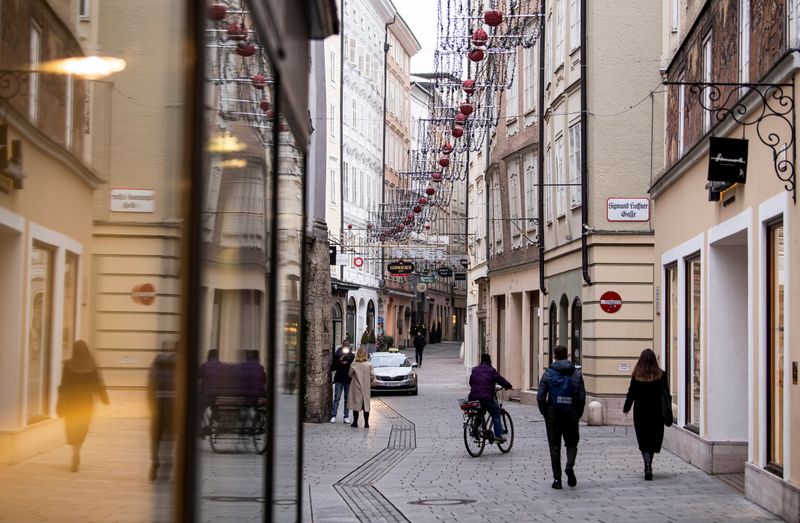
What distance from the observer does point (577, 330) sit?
30859 mm

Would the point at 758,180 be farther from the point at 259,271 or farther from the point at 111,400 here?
the point at 111,400

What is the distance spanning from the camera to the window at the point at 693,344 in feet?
61.1

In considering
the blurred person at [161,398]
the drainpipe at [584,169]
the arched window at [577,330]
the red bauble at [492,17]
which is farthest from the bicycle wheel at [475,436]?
the blurred person at [161,398]

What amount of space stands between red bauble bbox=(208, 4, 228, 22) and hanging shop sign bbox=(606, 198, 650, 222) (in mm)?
26129

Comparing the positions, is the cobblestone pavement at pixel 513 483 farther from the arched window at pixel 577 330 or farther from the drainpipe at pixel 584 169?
the drainpipe at pixel 584 169

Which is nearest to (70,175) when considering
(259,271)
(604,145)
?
(259,271)

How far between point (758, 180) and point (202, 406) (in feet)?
41.0

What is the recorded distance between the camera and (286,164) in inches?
190

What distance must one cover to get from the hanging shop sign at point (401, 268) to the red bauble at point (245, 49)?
5598 centimetres

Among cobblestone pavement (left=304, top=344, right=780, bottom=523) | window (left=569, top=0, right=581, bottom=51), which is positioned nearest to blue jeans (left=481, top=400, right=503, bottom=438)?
cobblestone pavement (left=304, top=344, right=780, bottom=523)

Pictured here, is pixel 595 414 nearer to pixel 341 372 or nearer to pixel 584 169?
pixel 584 169

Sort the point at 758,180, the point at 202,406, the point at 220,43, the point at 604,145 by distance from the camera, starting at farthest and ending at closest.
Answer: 1. the point at 604,145
2. the point at 758,180
3. the point at 220,43
4. the point at 202,406

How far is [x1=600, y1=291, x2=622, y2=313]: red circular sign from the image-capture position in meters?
27.6

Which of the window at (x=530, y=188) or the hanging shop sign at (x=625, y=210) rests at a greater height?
the window at (x=530, y=188)
